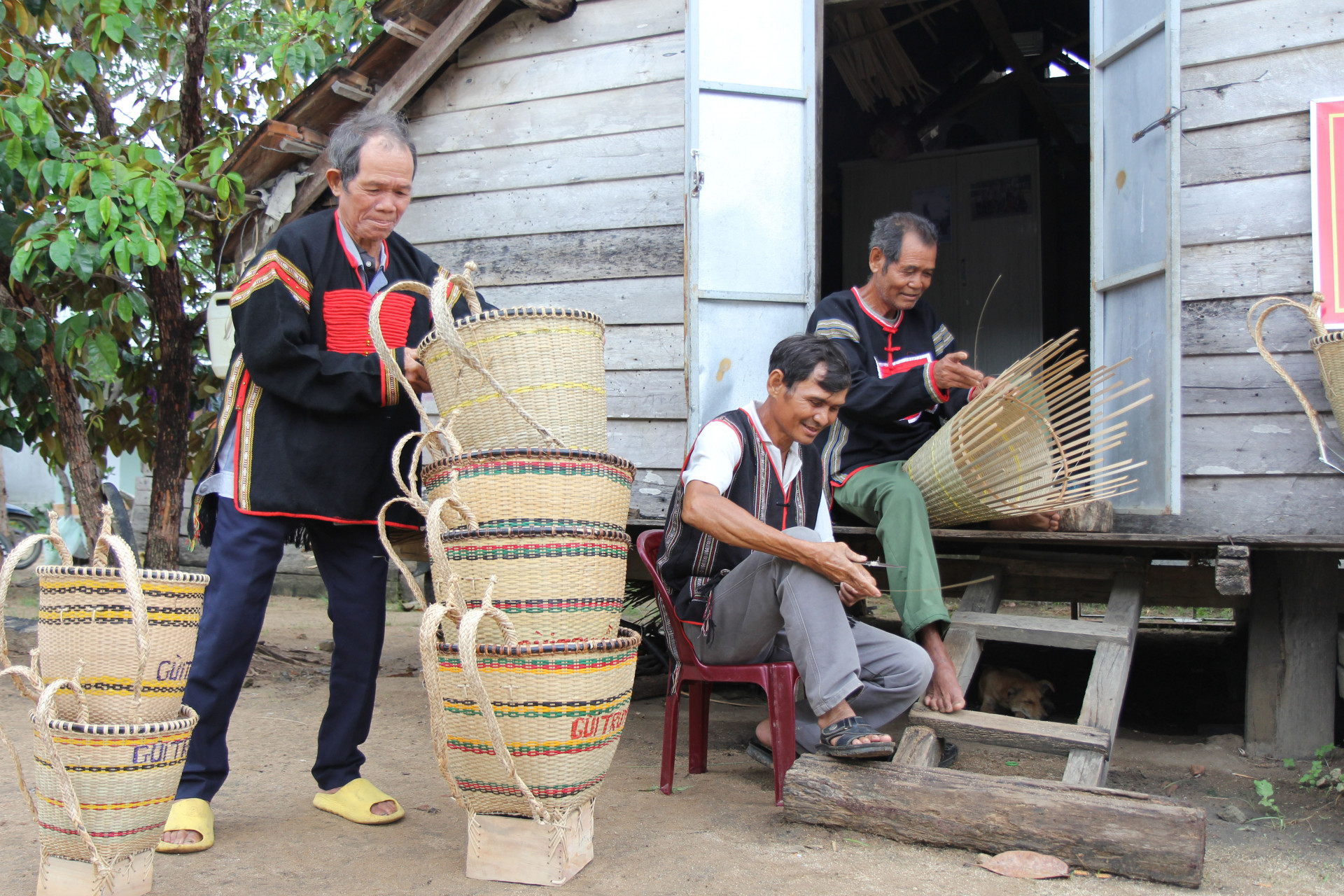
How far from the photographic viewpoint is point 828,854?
7.90 ft

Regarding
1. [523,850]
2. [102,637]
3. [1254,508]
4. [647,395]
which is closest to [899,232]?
[647,395]

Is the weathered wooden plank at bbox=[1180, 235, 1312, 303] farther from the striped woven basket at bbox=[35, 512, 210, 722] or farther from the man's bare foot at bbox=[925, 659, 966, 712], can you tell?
the striped woven basket at bbox=[35, 512, 210, 722]

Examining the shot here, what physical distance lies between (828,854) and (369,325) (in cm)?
163

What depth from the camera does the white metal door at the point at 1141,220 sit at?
3363 millimetres

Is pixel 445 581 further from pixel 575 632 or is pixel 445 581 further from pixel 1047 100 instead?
pixel 1047 100

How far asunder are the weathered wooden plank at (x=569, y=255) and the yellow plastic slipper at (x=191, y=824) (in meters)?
2.65

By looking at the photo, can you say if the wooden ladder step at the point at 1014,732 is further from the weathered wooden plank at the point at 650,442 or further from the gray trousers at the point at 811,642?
the weathered wooden plank at the point at 650,442

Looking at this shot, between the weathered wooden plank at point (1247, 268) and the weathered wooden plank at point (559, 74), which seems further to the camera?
the weathered wooden plank at point (559, 74)

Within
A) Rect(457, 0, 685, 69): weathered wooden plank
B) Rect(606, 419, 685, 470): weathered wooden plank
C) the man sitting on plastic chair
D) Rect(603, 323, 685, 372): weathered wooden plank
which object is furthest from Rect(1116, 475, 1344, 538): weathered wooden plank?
Rect(457, 0, 685, 69): weathered wooden plank

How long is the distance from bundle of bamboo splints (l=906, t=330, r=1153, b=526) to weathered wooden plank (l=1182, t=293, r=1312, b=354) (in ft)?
0.87

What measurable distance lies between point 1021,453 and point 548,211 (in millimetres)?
2360

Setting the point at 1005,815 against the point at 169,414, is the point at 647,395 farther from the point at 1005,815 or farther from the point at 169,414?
the point at 169,414

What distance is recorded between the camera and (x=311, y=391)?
2.48 metres

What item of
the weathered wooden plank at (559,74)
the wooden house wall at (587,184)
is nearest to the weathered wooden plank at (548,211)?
the wooden house wall at (587,184)
